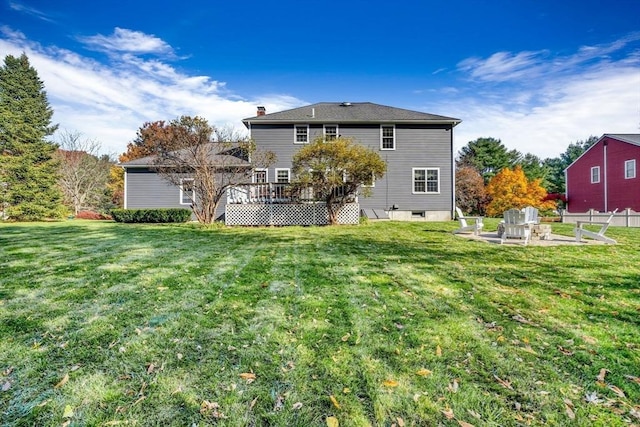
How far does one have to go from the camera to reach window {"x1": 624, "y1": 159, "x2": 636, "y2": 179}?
19600 millimetres

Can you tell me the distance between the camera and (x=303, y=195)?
13.9 meters

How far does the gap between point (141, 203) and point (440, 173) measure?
17.8 meters

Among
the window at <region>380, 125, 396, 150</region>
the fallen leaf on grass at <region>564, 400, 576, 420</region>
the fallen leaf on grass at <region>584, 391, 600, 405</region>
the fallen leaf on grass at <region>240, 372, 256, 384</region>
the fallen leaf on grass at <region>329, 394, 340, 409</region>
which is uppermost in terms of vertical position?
the window at <region>380, 125, 396, 150</region>

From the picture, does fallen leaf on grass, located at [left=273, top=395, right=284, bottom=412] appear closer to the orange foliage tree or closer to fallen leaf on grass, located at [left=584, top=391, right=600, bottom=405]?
fallen leaf on grass, located at [left=584, top=391, right=600, bottom=405]

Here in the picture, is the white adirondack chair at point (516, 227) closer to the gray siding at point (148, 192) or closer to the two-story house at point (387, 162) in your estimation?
the two-story house at point (387, 162)

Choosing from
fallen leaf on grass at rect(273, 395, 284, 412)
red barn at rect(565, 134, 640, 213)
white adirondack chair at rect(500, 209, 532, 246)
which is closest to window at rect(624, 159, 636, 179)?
red barn at rect(565, 134, 640, 213)

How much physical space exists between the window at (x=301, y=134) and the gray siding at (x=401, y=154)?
0.80 ft

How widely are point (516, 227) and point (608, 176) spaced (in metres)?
20.4

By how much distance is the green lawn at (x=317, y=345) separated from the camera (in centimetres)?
191

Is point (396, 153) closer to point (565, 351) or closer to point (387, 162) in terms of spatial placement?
point (387, 162)

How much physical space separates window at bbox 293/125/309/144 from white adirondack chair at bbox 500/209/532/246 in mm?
12558

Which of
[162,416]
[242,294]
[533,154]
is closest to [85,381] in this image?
[162,416]

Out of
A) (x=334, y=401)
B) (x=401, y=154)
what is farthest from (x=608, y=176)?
(x=334, y=401)

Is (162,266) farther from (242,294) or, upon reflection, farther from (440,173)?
(440,173)
